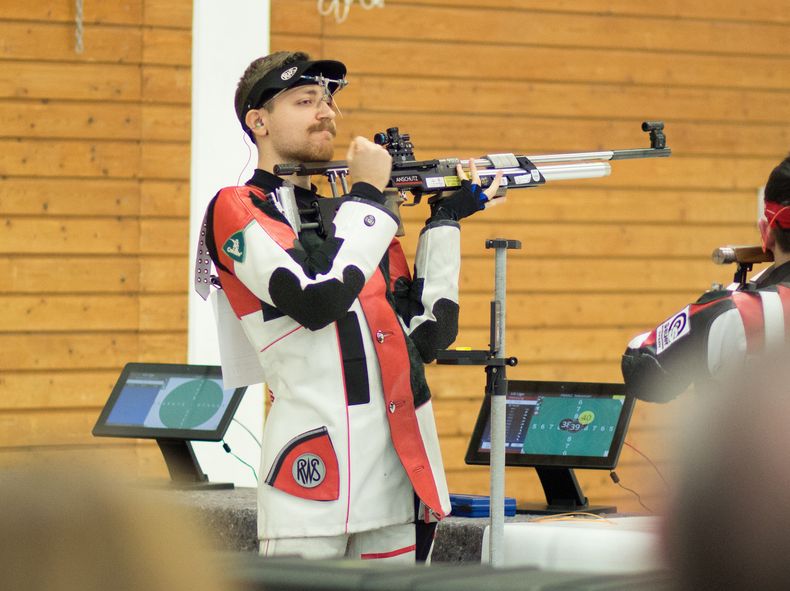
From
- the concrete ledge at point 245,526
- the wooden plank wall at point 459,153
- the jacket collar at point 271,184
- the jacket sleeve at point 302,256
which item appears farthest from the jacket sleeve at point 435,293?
the wooden plank wall at point 459,153

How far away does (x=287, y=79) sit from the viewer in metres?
2.51

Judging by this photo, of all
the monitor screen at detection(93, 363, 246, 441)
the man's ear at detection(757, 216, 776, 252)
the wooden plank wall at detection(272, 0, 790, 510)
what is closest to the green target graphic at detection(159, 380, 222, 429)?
the monitor screen at detection(93, 363, 246, 441)

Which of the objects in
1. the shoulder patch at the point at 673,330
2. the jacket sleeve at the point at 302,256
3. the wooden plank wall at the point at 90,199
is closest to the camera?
the shoulder patch at the point at 673,330

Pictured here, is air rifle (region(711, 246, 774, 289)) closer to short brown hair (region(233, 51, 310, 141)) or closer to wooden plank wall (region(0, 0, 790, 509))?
short brown hair (region(233, 51, 310, 141))

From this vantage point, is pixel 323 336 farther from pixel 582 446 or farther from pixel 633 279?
pixel 633 279

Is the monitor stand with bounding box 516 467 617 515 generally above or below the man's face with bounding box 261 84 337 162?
below

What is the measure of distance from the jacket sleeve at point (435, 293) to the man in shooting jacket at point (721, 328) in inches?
14.5

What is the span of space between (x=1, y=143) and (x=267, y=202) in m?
2.98

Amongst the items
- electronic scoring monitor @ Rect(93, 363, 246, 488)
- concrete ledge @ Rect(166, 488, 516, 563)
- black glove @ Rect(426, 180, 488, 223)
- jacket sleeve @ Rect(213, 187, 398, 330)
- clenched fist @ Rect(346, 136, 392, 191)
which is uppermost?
clenched fist @ Rect(346, 136, 392, 191)

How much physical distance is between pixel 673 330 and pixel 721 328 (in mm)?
117

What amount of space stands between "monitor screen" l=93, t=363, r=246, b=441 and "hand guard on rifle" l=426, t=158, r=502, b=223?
3.56 ft

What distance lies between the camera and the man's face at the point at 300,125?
2479 millimetres

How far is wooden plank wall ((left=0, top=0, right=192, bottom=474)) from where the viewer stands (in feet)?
16.4

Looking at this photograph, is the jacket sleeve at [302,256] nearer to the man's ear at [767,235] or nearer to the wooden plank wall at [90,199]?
the man's ear at [767,235]
